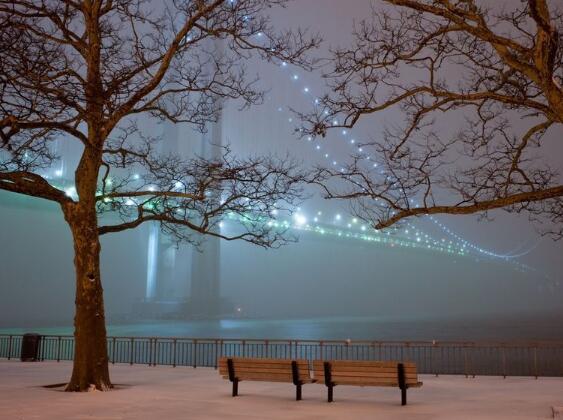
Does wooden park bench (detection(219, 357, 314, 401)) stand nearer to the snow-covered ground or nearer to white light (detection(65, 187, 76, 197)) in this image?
the snow-covered ground

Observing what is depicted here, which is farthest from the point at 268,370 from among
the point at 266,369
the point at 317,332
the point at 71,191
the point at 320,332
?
the point at 317,332

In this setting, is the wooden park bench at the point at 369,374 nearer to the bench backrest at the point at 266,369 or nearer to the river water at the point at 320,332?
the bench backrest at the point at 266,369

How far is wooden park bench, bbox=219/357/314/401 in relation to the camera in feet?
30.4

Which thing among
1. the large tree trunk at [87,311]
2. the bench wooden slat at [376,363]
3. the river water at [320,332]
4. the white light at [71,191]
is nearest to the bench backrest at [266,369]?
the bench wooden slat at [376,363]

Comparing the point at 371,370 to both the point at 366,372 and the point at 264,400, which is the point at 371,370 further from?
the point at 264,400

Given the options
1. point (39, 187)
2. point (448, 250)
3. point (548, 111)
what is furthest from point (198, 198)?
point (448, 250)

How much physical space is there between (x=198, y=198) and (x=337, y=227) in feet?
203

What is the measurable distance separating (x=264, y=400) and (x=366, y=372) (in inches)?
61.4

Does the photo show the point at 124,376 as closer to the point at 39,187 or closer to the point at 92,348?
the point at 92,348

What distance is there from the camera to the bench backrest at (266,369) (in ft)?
30.5

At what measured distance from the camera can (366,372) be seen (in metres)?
8.88

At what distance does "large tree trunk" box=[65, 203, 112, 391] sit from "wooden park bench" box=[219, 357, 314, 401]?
2203 millimetres

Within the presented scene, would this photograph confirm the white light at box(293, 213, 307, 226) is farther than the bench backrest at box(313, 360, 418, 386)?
Yes

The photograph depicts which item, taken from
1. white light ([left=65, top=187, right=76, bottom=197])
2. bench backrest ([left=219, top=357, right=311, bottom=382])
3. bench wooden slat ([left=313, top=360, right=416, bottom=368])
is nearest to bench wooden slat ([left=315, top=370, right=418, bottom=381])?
bench wooden slat ([left=313, top=360, right=416, bottom=368])
